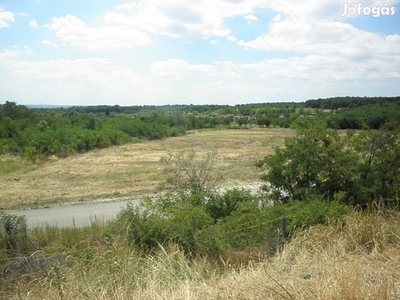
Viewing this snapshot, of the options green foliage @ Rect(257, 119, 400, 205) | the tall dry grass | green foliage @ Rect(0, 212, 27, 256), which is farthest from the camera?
green foliage @ Rect(257, 119, 400, 205)

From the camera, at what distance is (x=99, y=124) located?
166 ft

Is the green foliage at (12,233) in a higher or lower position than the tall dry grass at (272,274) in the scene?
lower

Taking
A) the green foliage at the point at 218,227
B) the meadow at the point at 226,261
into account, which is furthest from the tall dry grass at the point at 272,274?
the green foliage at the point at 218,227

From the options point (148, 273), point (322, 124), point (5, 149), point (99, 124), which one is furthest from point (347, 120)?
point (99, 124)

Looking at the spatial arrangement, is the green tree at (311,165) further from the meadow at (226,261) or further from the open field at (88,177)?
the open field at (88,177)

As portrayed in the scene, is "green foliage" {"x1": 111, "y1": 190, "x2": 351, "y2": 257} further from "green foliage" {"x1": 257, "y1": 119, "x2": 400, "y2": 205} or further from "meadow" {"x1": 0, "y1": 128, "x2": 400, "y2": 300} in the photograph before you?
"green foliage" {"x1": 257, "y1": 119, "x2": 400, "y2": 205}

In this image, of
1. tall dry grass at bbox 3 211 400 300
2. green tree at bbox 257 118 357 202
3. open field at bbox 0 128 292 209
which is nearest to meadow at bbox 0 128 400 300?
tall dry grass at bbox 3 211 400 300

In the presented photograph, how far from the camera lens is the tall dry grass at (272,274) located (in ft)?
10.8

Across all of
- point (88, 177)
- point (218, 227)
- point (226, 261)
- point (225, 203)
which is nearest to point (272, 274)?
point (226, 261)

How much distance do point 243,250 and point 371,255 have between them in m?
2.08

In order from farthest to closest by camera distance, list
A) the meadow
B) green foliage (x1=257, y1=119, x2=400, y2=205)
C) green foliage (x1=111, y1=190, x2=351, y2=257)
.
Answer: green foliage (x1=257, y1=119, x2=400, y2=205) < green foliage (x1=111, y1=190, x2=351, y2=257) < the meadow

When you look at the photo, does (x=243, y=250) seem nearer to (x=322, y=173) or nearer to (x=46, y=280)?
(x=46, y=280)

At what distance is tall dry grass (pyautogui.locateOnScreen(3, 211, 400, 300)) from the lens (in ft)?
10.8

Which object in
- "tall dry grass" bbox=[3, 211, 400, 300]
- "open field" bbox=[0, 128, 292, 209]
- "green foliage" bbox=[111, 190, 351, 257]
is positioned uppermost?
"tall dry grass" bbox=[3, 211, 400, 300]
